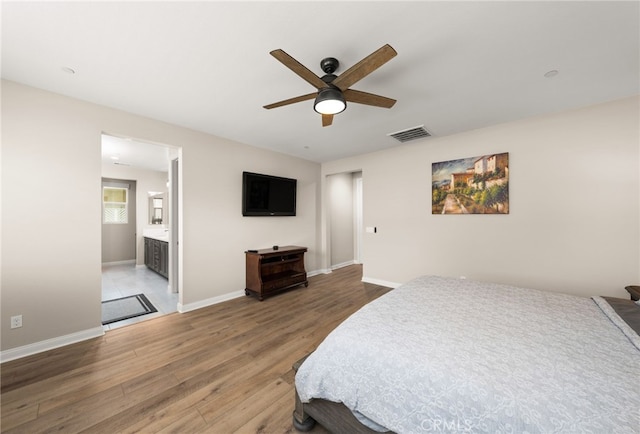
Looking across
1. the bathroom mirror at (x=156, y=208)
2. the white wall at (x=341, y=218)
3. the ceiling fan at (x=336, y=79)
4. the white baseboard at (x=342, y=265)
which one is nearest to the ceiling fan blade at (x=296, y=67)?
the ceiling fan at (x=336, y=79)

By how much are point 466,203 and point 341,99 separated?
2759 mm

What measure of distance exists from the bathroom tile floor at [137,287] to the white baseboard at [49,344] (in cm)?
17

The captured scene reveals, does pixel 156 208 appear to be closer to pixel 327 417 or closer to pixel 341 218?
pixel 341 218

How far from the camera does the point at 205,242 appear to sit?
3.57 meters

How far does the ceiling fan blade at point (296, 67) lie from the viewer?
1.43 meters

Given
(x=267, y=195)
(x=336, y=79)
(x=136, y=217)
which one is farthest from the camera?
(x=136, y=217)

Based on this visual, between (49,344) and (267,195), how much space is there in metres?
3.11

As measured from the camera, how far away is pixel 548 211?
294 cm

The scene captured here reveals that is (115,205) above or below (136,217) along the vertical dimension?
above

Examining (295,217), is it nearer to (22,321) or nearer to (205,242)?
(205,242)

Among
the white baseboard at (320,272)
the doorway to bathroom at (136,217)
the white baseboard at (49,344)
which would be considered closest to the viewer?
the white baseboard at (49,344)

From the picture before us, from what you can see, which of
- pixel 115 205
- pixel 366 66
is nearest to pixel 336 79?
pixel 366 66

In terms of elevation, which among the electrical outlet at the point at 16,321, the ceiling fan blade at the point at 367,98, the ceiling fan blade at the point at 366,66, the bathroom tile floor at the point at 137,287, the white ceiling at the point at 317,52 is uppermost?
the white ceiling at the point at 317,52

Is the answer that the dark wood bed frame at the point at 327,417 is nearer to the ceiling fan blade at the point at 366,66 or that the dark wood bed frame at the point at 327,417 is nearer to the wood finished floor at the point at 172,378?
the wood finished floor at the point at 172,378
